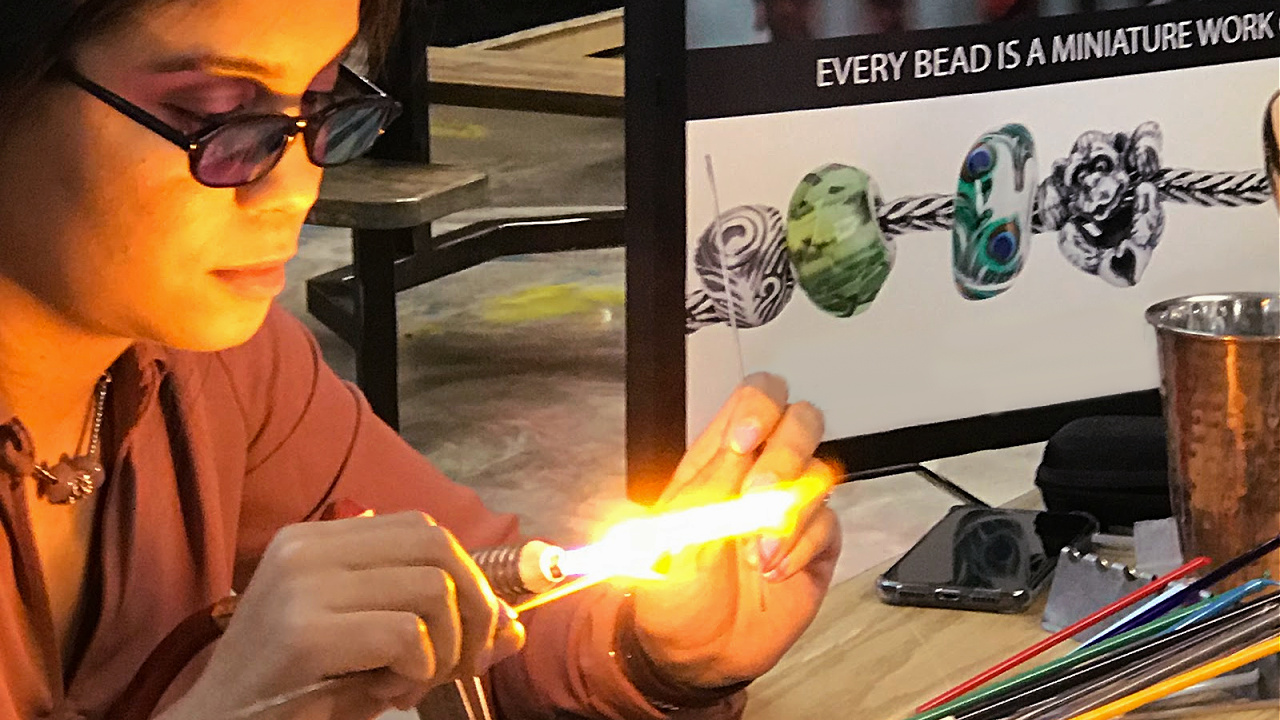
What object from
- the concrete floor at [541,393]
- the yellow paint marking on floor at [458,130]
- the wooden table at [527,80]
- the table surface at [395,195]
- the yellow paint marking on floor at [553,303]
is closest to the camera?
the concrete floor at [541,393]

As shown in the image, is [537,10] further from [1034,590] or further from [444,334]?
[1034,590]

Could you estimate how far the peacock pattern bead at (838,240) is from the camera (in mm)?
931

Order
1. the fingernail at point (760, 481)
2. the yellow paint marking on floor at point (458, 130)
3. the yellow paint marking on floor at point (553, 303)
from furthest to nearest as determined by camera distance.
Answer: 1. the yellow paint marking on floor at point (458, 130)
2. the yellow paint marking on floor at point (553, 303)
3. the fingernail at point (760, 481)

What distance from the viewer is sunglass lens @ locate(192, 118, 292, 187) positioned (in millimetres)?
645

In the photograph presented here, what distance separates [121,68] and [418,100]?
2180 millimetres

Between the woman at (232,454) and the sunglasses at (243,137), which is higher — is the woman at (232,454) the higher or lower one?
the lower one

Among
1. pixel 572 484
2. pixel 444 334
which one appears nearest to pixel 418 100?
pixel 444 334

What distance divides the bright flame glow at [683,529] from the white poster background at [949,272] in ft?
0.37

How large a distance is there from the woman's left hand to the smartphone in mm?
107

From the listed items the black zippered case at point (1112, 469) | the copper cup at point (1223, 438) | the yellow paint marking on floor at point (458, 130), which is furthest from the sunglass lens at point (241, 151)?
the yellow paint marking on floor at point (458, 130)

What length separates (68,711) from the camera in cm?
80

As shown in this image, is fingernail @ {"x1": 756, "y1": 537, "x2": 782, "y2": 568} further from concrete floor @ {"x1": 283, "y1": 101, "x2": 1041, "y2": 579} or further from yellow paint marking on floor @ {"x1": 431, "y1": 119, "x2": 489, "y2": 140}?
yellow paint marking on floor @ {"x1": 431, "y1": 119, "x2": 489, "y2": 140}

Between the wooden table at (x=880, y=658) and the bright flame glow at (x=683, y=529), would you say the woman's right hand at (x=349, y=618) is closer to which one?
the bright flame glow at (x=683, y=529)

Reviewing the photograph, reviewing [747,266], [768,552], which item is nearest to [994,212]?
[747,266]
